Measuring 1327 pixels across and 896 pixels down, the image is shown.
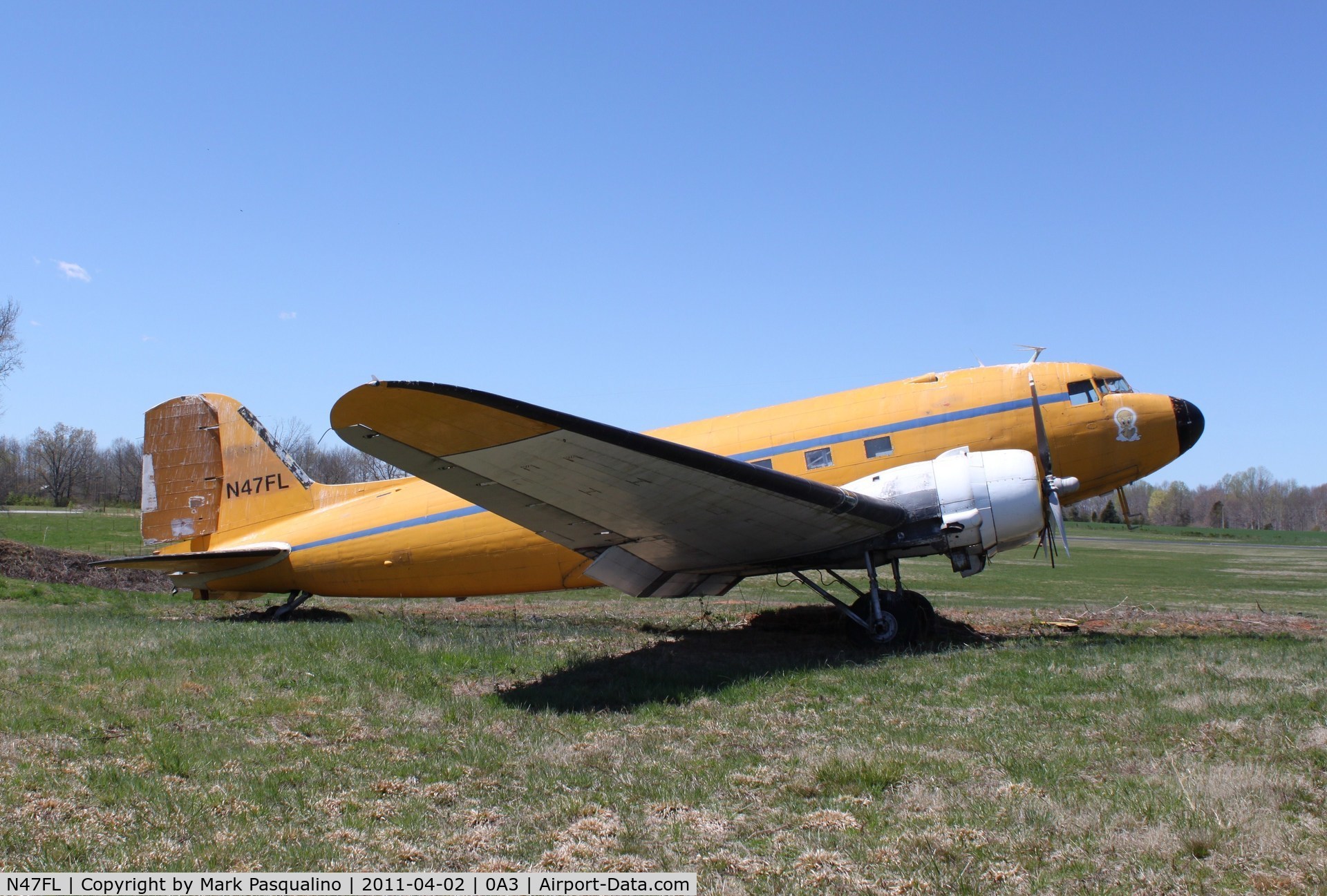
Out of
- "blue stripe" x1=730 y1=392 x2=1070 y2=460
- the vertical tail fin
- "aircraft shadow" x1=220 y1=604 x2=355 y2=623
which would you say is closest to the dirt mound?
the vertical tail fin

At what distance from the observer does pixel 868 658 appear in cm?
959

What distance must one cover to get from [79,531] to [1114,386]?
154 feet

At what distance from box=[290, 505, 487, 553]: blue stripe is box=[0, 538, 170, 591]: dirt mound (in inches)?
425

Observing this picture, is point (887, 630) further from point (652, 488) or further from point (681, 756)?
point (681, 756)

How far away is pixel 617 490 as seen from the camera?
8680mm

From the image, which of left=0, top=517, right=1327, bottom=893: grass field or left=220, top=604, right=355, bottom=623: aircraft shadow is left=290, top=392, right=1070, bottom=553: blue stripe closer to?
left=0, top=517, right=1327, bottom=893: grass field

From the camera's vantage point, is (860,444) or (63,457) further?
(63,457)

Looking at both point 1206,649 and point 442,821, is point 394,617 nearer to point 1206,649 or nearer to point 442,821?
point 442,821

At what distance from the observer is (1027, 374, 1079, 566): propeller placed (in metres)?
10.8

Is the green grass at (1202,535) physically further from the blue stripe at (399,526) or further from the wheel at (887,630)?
the blue stripe at (399,526)

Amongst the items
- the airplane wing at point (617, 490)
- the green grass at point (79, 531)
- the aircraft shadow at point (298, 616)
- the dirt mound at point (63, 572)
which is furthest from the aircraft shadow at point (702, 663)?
the green grass at point (79, 531)

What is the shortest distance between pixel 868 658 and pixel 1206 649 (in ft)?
12.1

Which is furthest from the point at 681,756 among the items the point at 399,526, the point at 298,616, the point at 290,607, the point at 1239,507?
the point at 1239,507

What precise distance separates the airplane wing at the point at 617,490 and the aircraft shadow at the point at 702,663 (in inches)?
35.3
